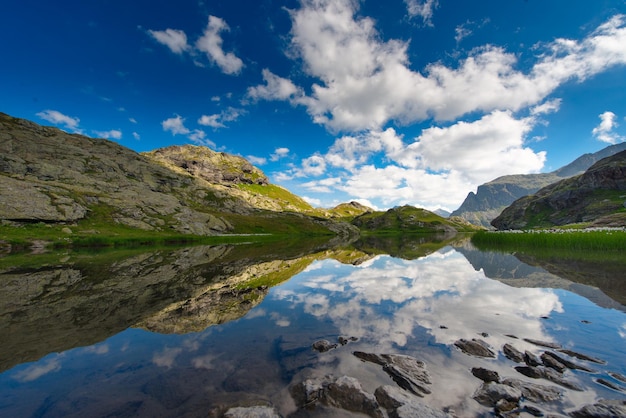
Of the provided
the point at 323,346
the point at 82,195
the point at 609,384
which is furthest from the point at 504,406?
the point at 82,195

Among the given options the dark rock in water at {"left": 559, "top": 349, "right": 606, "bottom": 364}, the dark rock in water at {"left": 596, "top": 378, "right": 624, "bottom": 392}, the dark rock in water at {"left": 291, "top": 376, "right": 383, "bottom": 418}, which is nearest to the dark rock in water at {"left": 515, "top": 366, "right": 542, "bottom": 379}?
the dark rock in water at {"left": 596, "top": 378, "right": 624, "bottom": 392}

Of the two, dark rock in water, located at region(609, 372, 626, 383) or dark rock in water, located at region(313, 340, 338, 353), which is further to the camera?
dark rock in water, located at region(313, 340, 338, 353)

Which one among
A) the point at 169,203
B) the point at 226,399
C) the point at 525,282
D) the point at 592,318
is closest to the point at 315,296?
the point at 226,399

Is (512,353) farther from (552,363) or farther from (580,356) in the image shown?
(580,356)

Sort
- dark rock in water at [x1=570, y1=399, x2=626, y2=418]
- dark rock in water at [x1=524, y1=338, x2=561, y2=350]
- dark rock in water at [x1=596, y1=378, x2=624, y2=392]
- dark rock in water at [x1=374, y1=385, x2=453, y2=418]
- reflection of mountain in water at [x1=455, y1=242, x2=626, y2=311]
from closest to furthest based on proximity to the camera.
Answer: dark rock in water at [x1=570, y1=399, x2=626, y2=418]
dark rock in water at [x1=374, y1=385, x2=453, y2=418]
dark rock in water at [x1=596, y1=378, x2=624, y2=392]
dark rock in water at [x1=524, y1=338, x2=561, y2=350]
reflection of mountain in water at [x1=455, y1=242, x2=626, y2=311]

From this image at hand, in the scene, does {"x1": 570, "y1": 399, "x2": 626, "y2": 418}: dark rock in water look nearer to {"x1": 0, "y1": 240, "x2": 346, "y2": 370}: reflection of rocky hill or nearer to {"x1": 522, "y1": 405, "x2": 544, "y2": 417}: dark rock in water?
{"x1": 522, "y1": 405, "x2": 544, "y2": 417}: dark rock in water

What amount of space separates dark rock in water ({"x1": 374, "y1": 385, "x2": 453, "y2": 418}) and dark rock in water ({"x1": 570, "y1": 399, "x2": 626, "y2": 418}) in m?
3.27

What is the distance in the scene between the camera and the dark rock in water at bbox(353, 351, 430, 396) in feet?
27.6

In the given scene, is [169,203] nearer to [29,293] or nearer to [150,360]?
[29,293]

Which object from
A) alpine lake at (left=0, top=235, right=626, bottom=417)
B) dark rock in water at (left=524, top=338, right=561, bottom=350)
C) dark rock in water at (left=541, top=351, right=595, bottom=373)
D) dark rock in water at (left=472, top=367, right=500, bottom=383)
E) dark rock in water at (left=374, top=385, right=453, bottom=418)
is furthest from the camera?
dark rock in water at (left=524, top=338, right=561, bottom=350)

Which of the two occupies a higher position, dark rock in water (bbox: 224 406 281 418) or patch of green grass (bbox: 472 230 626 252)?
patch of green grass (bbox: 472 230 626 252)

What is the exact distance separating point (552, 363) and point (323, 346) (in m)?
8.40

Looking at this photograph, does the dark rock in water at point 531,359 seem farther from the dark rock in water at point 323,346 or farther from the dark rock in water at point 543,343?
the dark rock in water at point 323,346

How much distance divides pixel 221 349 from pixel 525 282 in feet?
87.8
